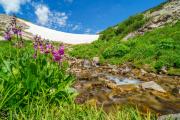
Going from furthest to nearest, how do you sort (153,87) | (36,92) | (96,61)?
(96,61)
(153,87)
(36,92)

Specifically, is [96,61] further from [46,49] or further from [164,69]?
[46,49]

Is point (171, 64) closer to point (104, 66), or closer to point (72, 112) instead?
point (104, 66)

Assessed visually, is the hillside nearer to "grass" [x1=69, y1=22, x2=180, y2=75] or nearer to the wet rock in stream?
"grass" [x1=69, y1=22, x2=180, y2=75]

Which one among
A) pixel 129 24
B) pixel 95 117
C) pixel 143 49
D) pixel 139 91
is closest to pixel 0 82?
pixel 95 117

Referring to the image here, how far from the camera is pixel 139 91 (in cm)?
1338

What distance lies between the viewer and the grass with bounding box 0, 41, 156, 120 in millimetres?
7570

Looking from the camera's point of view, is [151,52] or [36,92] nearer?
[36,92]

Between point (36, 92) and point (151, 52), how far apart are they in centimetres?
1269

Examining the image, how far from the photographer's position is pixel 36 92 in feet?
28.7

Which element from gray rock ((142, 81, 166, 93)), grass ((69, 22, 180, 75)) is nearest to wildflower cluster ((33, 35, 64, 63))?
gray rock ((142, 81, 166, 93))

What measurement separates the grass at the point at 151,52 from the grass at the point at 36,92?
29.0 ft

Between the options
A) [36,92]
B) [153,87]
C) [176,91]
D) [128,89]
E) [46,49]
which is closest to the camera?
[36,92]

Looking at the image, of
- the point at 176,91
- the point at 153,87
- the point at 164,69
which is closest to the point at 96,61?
the point at 164,69

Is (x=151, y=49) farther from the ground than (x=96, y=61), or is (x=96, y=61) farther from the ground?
(x=151, y=49)
